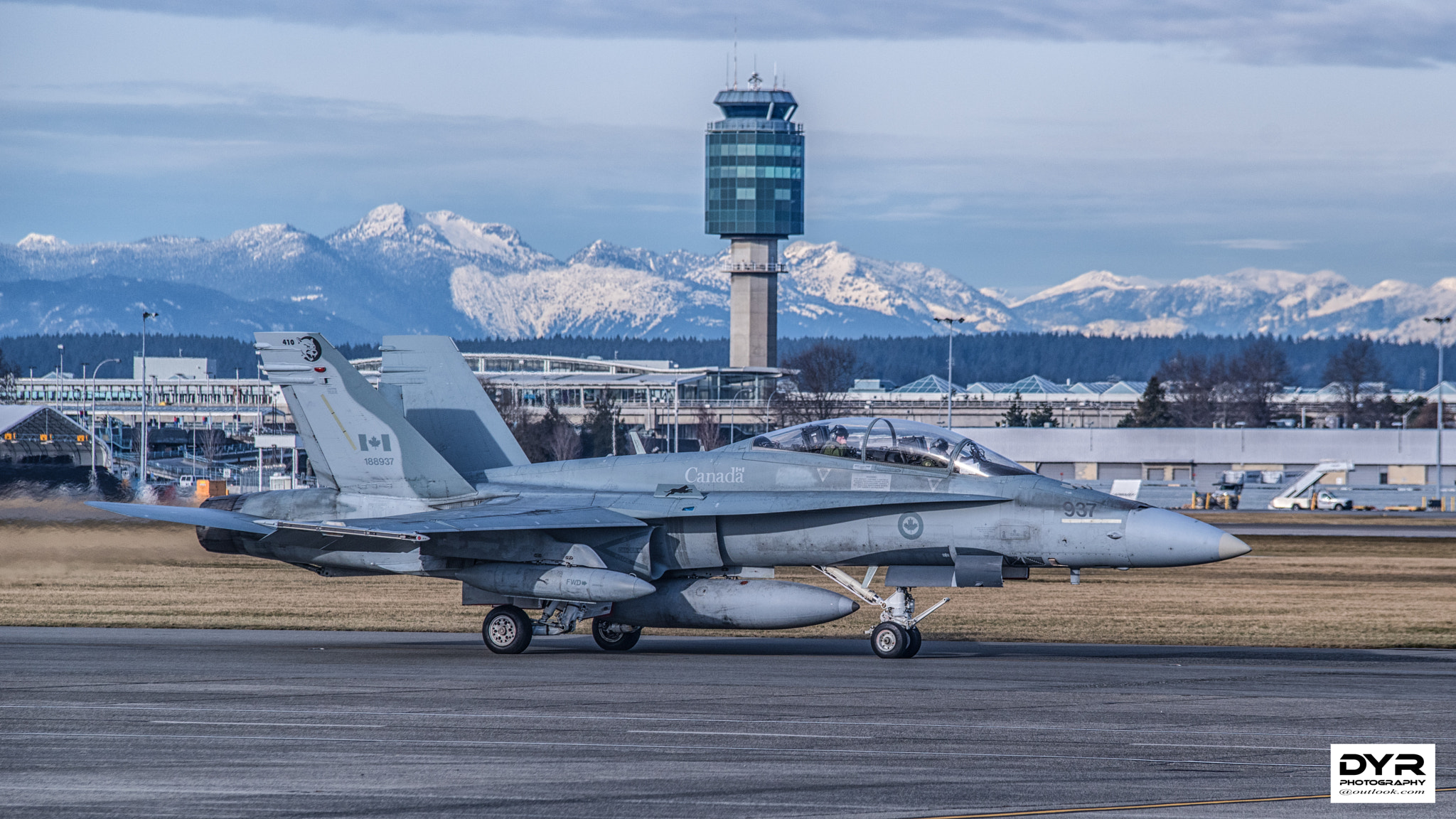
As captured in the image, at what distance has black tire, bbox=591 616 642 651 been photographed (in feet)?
67.6

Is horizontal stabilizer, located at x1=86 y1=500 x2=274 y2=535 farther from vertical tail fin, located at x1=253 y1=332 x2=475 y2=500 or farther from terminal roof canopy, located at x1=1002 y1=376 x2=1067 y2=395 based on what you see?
terminal roof canopy, located at x1=1002 y1=376 x2=1067 y2=395

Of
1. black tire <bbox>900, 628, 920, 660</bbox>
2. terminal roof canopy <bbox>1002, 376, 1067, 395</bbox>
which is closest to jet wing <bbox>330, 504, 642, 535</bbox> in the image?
black tire <bbox>900, 628, 920, 660</bbox>

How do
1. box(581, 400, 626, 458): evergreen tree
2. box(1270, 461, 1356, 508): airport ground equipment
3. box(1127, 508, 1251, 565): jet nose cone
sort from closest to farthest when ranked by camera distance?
1. box(1127, 508, 1251, 565): jet nose cone
2. box(1270, 461, 1356, 508): airport ground equipment
3. box(581, 400, 626, 458): evergreen tree

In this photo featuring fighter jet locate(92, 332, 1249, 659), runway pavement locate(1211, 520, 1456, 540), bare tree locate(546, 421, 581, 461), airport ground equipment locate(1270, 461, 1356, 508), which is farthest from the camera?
bare tree locate(546, 421, 581, 461)

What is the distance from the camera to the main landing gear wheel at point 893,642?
1883 centimetres

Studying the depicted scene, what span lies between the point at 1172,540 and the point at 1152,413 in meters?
130

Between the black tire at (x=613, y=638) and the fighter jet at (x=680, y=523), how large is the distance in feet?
0.09

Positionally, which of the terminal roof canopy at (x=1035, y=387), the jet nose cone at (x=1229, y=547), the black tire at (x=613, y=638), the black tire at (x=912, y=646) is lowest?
the black tire at (x=613, y=638)

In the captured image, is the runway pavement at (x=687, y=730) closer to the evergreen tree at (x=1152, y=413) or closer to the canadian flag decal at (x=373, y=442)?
the canadian flag decal at (x=373, y=442)

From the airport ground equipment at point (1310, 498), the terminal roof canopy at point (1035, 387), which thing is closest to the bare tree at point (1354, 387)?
the terminal roof canopy at point (1035, 387)

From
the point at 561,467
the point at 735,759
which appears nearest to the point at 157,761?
the point at 735,759

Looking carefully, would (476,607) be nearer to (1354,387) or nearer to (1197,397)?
(1197,397)

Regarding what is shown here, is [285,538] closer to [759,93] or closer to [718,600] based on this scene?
[718,600]

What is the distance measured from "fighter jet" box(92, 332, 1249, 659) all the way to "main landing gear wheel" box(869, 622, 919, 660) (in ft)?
0.08
